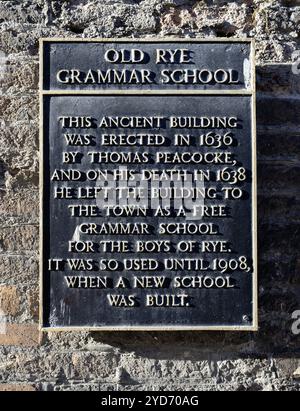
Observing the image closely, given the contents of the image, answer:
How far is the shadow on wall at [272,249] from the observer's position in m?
3.42

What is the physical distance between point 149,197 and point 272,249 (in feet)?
2.18

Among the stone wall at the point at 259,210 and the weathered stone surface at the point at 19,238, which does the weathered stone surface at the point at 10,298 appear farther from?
the weathered stone surface at the point at 19,238

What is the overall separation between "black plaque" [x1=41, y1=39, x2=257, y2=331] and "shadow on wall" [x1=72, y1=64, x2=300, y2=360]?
0.15m

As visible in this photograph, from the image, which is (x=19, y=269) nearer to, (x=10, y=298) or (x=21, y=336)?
(x=10, y=298)

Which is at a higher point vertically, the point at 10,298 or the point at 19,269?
the point at 19,269

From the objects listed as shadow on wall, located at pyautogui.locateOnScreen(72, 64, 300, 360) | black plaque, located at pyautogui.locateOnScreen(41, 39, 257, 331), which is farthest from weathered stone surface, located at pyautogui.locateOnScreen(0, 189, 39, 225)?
shadow on wall, located at pyautogui.locateOnScreen(72, 64, 300, 360)

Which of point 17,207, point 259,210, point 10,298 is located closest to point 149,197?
point 259,210

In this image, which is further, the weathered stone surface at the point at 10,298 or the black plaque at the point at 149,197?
the weathered stone surface at the point at 10,298

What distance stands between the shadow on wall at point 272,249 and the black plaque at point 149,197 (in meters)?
0.15

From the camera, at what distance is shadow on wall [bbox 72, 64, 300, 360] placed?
11.2ft

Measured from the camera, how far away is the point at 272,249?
3449 millimetres

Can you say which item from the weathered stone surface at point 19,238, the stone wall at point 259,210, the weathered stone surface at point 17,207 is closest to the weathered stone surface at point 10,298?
the stone wall at point 259,210

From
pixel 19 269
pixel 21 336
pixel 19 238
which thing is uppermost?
pixel 19 238

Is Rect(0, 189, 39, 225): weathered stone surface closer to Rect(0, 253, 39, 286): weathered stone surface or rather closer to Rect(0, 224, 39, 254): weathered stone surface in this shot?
Rect(0, 224, 39, 254): weathered stone surface
